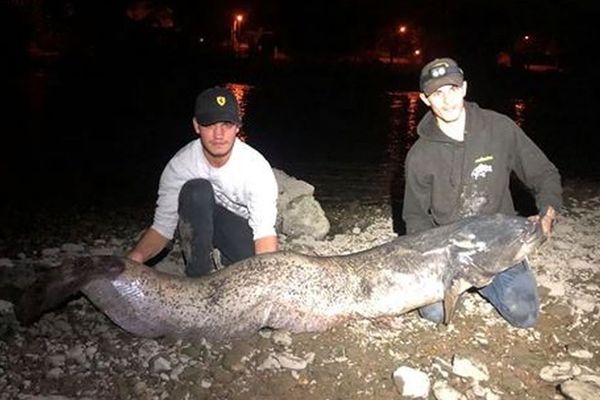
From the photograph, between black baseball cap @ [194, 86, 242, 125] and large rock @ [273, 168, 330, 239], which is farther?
large rock @ [273, 168, 330, 239]

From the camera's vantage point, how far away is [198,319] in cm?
422

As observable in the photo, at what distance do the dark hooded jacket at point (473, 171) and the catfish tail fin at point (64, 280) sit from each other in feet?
8.16

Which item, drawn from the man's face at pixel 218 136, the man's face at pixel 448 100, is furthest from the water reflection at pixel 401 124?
the man's face at pixel 218 136

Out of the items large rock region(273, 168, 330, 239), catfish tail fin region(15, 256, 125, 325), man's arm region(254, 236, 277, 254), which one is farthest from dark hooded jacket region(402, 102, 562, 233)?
catfish tail fin region(15, 256, 125, 325)

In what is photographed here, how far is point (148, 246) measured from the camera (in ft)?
15.8

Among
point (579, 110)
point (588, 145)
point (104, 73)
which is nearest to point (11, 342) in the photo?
point (588, 145)

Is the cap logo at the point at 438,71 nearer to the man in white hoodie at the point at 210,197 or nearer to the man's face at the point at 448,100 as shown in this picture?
the man's face at the point at 448,100

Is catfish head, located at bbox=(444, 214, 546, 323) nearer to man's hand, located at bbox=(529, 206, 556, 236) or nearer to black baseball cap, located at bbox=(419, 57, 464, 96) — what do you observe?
man's hand, located at bbox=(529, 206, 556, 236)

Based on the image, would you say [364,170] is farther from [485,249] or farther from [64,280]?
[64,280]

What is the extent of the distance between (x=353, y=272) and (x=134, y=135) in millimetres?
10092

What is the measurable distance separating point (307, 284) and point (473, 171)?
1634 mm

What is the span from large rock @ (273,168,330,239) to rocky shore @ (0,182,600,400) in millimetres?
2063

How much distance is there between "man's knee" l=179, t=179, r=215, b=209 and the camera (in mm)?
4703

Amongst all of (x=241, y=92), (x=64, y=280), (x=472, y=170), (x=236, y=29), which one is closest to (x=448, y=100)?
(x=472, y=170)
